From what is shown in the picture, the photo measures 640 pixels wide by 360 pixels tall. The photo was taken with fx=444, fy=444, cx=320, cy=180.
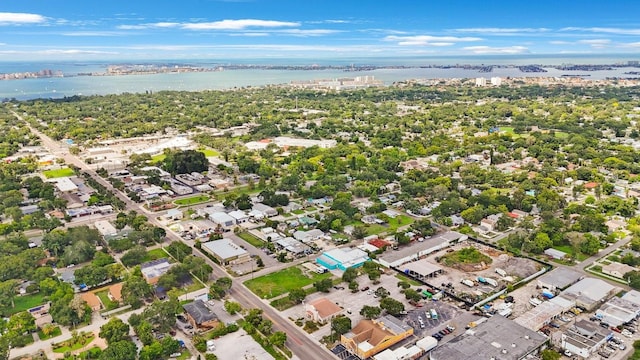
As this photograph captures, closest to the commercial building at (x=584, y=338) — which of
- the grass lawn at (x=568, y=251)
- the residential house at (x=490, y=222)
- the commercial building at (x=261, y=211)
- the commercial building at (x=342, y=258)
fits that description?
the grass lawn at (x=568, y=251)

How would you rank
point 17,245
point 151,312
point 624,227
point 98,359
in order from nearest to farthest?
1. point 98,359
2. point 151,312
3. point 17,245
4. point 624,227

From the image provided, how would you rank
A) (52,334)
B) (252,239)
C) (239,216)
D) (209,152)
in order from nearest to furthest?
(52,334)
(252,239)
(239,216)
(209,152)

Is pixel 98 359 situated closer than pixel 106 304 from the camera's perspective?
Yes

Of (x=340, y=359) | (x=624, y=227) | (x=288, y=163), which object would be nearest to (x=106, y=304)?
(x=340, y=359)

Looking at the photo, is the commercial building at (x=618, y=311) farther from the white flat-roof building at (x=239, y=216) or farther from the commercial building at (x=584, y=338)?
the white flat-roof building at (x=239, y=216)

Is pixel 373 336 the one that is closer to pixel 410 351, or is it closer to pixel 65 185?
pixel 410 351

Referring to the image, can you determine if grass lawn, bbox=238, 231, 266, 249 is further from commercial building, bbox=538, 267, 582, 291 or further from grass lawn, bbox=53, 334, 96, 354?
commercial building, bbox=538, 267, 582, 291

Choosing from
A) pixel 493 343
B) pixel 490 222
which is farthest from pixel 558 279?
pixel 490 222

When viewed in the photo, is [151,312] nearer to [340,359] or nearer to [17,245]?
[340,359]
